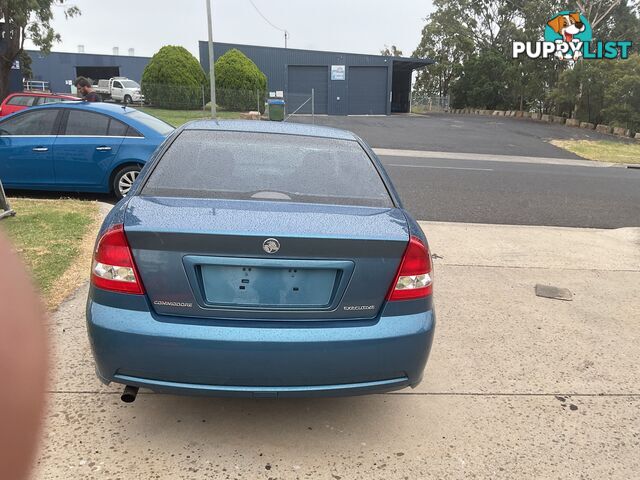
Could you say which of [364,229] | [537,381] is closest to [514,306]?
[537,381]

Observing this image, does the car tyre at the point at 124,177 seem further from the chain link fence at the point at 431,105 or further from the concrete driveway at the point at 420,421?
the chain link fence at the point at 431,105

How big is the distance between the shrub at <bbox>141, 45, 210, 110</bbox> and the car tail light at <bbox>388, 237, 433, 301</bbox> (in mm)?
29615

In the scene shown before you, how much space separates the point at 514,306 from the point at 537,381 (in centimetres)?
129

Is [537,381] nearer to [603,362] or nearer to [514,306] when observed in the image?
[603,362]

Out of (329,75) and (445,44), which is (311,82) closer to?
(329,75)

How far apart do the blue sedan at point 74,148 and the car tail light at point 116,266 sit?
17.6ft

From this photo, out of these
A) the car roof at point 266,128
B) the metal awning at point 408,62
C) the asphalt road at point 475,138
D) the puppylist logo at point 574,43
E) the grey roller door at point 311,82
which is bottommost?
the asphalt road at point 475,138

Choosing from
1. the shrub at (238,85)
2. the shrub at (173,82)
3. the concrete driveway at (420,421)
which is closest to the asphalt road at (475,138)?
the shrub at (238,85)

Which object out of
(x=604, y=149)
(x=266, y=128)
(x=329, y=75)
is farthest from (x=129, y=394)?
(x=329, y=75)

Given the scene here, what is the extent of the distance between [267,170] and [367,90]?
1504 inches

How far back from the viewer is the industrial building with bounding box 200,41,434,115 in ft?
125

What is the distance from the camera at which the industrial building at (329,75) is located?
38062 mm

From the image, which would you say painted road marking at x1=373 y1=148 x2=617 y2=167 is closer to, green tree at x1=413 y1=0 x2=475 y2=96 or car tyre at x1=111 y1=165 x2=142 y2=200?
car tyre at x1=111 y1=165 x2=142 y2=200

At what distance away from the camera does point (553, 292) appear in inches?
197
